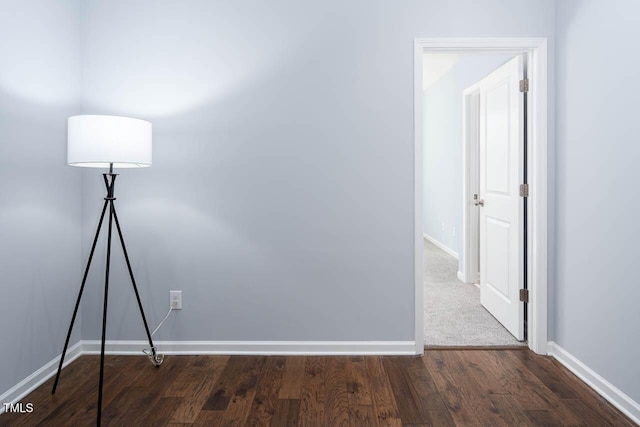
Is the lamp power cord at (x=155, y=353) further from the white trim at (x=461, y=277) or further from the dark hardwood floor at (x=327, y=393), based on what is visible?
the white trim at (x=461, y=277)

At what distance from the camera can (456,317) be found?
139 inches

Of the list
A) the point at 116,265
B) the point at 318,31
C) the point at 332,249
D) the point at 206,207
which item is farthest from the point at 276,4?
the point at 116,265

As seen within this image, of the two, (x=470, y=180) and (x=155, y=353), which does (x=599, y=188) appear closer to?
(x=470, y=180)

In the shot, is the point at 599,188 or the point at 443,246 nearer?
the point at 599,188

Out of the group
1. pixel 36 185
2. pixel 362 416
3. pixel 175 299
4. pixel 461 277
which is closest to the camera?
pixel 362 416

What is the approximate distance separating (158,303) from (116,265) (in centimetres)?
36

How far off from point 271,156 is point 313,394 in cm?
142

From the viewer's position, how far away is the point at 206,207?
2.78m

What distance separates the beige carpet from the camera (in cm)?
303

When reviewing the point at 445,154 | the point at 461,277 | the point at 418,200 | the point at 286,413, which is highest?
the point at 445,154

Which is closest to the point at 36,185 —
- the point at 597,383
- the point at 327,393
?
the point at 327,393

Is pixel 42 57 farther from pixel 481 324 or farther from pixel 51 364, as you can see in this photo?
pixel 481 324

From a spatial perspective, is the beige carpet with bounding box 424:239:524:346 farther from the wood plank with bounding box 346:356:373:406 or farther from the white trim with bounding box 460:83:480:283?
the wood plank with bounding box 346:356:373:406

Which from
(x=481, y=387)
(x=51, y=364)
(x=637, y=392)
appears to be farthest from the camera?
(x=51, y=364)
